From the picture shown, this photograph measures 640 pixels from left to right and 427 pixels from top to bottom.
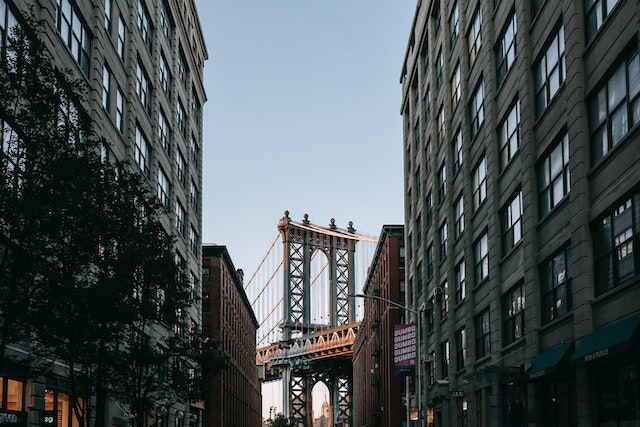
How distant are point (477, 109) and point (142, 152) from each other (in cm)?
1800

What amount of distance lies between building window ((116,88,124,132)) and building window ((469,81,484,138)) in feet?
53.5

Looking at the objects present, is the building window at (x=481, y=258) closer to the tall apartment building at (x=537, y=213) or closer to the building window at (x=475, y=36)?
the tall apartment building at (x=537, y=213)

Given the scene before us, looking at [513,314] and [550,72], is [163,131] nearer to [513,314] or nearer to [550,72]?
[513,314]

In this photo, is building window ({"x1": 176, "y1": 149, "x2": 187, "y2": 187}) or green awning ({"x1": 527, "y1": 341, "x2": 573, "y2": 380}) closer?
green awning ({"x1": 527, "y1": 341, "x2": 573, "y2": 380})

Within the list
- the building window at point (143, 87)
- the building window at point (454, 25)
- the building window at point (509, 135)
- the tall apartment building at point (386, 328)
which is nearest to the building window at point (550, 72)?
the building window at point (509, 135)

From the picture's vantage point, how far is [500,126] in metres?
36.0

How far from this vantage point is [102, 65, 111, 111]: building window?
39.0 m

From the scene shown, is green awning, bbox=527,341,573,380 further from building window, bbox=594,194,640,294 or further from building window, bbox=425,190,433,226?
building window, bbox=425,190,433,226

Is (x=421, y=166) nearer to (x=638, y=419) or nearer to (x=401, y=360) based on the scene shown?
(x=401, y=360)

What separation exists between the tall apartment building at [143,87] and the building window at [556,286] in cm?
1314

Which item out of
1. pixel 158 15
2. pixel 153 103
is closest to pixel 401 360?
pixel 153 103

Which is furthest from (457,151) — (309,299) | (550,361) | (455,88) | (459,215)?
(309,299)

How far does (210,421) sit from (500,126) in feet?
184

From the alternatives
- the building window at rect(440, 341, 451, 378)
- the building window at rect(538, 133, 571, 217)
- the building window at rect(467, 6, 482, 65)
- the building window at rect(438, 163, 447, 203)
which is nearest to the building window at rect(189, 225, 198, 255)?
the building window at rect(438, 163, 447, 203)
